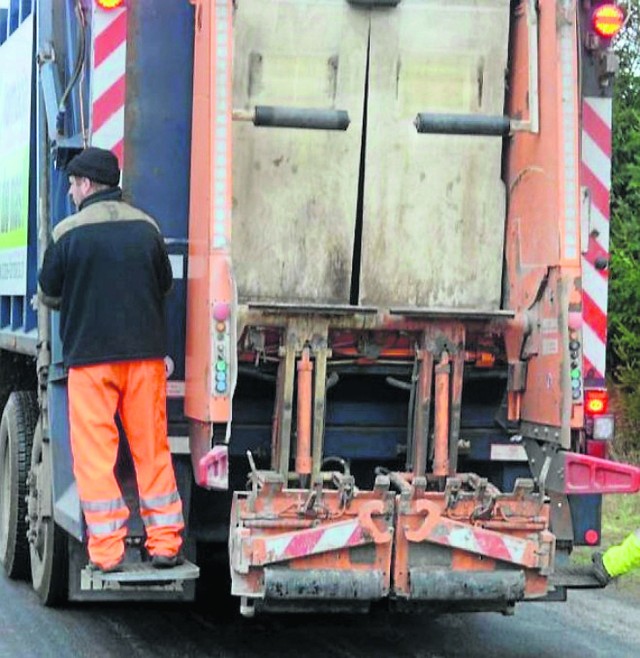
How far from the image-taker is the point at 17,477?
813cm

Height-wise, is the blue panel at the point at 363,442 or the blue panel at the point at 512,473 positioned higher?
the blue panel at the point at 363,442

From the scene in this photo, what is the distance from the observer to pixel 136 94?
6.35m

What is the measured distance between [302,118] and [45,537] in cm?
223

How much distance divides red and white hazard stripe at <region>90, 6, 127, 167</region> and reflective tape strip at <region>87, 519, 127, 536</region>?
4.52 feet

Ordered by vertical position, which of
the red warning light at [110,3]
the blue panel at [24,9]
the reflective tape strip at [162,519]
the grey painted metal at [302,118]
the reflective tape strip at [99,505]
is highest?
the blue panel at [24,9]

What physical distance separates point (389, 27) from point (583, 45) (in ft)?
2.79

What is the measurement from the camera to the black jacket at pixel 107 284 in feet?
20.0

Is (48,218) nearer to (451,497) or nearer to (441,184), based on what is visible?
(441,184)

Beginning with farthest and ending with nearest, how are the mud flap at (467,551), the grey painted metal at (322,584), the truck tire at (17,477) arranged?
the truck tire at (17,477) → the mud flap at (467,551) → the grey painted metal at (322,584)

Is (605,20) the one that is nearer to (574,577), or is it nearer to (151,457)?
(574,577)

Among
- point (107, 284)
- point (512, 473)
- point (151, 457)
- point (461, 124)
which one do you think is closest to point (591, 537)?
point (512, 473)

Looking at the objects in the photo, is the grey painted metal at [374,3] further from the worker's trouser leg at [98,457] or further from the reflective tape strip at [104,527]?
the reflective tape strip at [104,527]

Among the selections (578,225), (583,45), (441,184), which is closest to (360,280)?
(441,184)

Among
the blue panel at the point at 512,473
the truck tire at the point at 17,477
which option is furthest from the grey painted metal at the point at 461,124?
the truck tire at the point at 17,477
